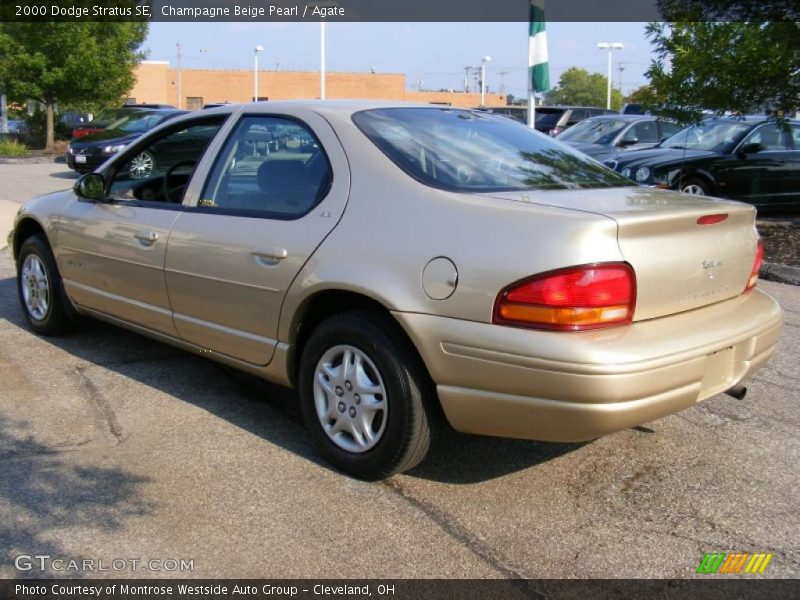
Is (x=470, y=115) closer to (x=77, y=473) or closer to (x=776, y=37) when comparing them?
(x=77, y=473)

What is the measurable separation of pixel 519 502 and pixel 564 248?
1122 millimetres

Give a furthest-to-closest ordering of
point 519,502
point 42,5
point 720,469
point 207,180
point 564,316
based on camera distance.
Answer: point 42,5 < point 207,180 < point 720,469 < point 519,502 < point 564,316

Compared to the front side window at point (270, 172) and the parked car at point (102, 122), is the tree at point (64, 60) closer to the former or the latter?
the parked car at point (102, 122)

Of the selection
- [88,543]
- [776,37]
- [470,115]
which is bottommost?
[88,543]

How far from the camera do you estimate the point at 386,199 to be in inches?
139

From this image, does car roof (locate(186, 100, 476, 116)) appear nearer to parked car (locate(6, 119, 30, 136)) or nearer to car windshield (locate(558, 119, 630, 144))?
car windshield (locate(558, 119, 630, 144))

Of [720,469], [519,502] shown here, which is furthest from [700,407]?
[519,502]

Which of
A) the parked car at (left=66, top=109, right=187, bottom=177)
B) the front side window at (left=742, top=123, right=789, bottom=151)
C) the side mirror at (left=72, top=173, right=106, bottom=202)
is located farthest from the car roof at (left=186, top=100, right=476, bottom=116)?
the parked car at (left=66, top=109, right=187, bottom=177)

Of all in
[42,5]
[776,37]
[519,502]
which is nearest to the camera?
[519,502]

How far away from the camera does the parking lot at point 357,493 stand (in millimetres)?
3035

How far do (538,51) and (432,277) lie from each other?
7.71 m

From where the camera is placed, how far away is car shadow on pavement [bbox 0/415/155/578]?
303 cm

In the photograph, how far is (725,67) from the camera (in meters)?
9.16

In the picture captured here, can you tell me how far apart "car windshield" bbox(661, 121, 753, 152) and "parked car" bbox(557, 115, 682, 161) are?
1001mm
